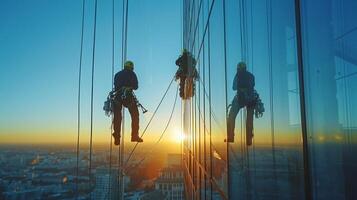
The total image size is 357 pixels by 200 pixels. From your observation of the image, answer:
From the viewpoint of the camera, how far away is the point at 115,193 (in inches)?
393

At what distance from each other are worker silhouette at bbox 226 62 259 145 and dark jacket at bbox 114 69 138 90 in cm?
494

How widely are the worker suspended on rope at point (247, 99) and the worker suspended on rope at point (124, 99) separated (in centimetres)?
495

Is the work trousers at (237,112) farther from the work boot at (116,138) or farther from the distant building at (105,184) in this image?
the distant building at (105,184)

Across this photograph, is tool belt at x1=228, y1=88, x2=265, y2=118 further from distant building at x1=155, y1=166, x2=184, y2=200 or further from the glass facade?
distant building at x1=155, y1=166, x2=184, y2=200

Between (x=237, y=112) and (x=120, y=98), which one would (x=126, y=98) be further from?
(x=237, y=112)

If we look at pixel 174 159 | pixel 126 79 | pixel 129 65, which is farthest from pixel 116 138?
pixel 174 159

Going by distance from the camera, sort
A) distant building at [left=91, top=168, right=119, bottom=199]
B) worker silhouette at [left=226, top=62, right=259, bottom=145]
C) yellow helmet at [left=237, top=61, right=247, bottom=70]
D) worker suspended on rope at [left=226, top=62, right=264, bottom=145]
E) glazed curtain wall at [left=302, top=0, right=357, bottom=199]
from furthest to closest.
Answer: distant building at [left=91, top=168, right=119, bottom=199] → yellow helmet at [left=237, top=61, right=247, bottom=70] → worker silhouette at [left=226, top=62, right=259, bottom=145] → worker suspended on rope at [left=226, top=62, right=264, bottom=145] → glazed curtain wall at [left=302, top=0, right=357, bottom=199]

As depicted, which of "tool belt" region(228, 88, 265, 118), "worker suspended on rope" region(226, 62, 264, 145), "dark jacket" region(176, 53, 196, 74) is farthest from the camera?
"dark jacket" region(176, 53, 196, 74)

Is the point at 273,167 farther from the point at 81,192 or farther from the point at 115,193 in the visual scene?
the point at 81,192

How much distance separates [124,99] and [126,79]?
0.49m

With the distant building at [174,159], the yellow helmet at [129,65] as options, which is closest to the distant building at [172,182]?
the distant building at [174,159]

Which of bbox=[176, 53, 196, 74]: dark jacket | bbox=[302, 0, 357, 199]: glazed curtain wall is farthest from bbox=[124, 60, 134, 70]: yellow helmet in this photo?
bbox=[302, 0, 357, 199]: glazed curtain wall

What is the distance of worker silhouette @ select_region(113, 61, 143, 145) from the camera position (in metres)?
7.95

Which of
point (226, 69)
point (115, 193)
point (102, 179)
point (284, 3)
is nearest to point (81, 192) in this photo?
point (102, 179)
